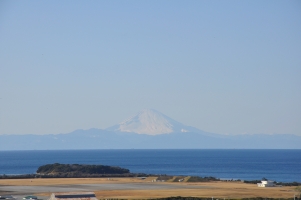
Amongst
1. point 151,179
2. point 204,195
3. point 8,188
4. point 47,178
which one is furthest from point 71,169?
point 204,195

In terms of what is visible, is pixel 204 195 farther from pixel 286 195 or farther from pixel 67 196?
pixel 67 196

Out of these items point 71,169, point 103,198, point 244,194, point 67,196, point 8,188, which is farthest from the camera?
point 71,169

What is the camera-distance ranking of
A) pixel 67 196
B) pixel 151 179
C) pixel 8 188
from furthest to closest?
pixel 151 179
pixel 8 188
pixel 67 196

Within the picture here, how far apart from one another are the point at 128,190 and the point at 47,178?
1244 inches

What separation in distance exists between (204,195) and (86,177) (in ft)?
130

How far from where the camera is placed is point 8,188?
254 feet

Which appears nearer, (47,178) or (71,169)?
(47,178)

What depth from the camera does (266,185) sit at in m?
78.9

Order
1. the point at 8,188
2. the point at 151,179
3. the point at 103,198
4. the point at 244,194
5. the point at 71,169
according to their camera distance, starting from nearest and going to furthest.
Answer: the point at 103,198 < the point at 244,194 < the point at 8,188 < the point at 151,179 < the point at 71,169

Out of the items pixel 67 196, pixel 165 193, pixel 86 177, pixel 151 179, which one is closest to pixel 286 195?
pixel 165 193

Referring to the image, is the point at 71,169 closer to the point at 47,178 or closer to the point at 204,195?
the point at 47,178

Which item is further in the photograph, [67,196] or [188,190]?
[188,190]

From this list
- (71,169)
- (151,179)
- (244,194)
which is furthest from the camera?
(71,169)

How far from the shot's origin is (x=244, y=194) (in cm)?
6619
